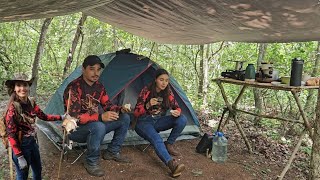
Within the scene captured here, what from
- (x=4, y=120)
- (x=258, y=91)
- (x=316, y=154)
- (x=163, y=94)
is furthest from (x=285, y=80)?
(x=4, y=120)

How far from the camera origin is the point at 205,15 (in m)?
2.50

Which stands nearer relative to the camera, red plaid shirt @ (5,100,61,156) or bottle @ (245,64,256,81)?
red plaid shirt @ (5,100,61,156)

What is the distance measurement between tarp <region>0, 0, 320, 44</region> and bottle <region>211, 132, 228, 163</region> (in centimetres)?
113

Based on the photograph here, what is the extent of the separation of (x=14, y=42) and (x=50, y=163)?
5049 mm

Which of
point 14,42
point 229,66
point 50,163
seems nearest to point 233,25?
point 50,163

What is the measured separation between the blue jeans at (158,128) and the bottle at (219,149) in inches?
17.1

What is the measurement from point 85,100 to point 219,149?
5.28 feet

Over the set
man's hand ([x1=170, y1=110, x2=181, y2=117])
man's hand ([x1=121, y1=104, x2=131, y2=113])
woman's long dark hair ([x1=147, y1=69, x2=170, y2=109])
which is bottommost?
man's hand ([x1=170, y1=110, x2=181, y2=117])

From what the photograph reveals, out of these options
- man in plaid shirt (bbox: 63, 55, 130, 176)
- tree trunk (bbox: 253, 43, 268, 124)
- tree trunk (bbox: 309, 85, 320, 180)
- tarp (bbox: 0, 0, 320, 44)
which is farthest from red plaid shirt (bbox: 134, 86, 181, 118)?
tree trunk (bbox: 253, 43, 268, 124)

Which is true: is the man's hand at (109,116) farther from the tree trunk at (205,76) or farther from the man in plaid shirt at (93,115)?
the tree trunk at (205,76)

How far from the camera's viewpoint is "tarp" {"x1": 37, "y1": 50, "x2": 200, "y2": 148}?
3.83 meters

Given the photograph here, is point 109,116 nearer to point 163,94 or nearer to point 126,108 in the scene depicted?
point 126,108

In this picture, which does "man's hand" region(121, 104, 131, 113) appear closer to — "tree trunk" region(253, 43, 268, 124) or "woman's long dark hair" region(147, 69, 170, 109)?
"woman's long dark hair" region(147, 69, 170, 109)

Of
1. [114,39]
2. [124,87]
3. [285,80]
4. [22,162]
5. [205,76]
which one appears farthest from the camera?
[114,39]
